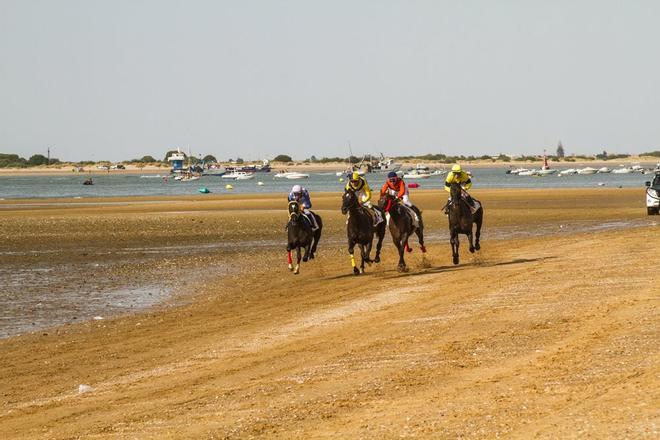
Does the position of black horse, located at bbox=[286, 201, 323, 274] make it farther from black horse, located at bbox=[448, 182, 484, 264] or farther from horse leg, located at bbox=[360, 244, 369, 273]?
black horse, located at bbox=[448, 182, 484, 264]

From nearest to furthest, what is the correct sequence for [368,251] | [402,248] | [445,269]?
[445,269] → [402,248] → [368,251]

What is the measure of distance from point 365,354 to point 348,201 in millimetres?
11721

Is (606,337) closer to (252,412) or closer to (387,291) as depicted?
(252,412)

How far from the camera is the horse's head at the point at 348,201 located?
24359mm

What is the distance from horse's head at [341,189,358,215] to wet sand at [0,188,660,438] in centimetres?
156

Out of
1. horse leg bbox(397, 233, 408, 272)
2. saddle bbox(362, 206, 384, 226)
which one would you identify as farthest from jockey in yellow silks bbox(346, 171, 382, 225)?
horse leg bbox(397, 233, 408, 272)

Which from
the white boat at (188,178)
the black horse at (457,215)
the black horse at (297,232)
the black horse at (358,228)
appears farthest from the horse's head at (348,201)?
the white boat at (188,178)

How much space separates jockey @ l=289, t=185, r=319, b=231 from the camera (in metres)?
26.2

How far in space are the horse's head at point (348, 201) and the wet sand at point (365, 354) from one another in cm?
156

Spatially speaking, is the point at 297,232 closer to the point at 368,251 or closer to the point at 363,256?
the point at 368,251

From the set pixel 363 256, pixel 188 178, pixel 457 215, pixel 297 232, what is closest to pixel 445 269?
pixel 457 215

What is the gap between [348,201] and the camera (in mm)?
24438

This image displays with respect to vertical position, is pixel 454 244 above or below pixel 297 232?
below

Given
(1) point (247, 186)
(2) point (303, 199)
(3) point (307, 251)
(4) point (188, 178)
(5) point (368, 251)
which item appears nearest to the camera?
(5) point (368, 251)
